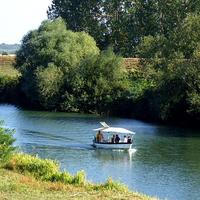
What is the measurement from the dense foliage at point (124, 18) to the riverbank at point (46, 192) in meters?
79.0

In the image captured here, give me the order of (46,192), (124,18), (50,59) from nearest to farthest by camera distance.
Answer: (46,192), (50,59), (124,18)

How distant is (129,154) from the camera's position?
2100 inches

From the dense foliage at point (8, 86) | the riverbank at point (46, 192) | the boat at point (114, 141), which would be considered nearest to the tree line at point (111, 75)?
the dense foliage at point (8, 86)

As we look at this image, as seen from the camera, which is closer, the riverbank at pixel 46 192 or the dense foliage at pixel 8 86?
the riverbank at pixel 46 192

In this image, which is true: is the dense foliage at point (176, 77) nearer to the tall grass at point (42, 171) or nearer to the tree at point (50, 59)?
the tree at point (50, 59)

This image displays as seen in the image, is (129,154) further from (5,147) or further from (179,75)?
(179,75)

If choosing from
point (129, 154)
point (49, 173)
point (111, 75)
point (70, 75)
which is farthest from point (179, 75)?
point (49, 173)

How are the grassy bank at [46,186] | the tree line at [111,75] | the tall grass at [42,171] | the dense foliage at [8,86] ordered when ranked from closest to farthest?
1. the grassy bank at [46,186]
2. the tall grass at [42,171]
3. the tree line at [111,75]
4. the dense foliage at [8,86]

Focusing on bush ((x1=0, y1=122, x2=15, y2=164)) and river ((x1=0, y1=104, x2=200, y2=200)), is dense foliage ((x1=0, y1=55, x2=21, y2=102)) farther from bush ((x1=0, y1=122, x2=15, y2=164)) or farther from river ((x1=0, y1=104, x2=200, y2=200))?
bush ((x1=0, y1=122, x2=15, y2=164))

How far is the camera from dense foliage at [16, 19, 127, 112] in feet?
286

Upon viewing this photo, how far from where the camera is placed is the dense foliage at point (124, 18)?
111 m

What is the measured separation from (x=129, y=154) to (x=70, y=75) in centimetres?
3703

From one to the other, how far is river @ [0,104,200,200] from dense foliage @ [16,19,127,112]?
8.08 meters

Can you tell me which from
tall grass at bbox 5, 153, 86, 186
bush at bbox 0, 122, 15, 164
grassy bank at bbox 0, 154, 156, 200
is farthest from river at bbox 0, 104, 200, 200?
bush at bbox 0, 122, 15, 164
